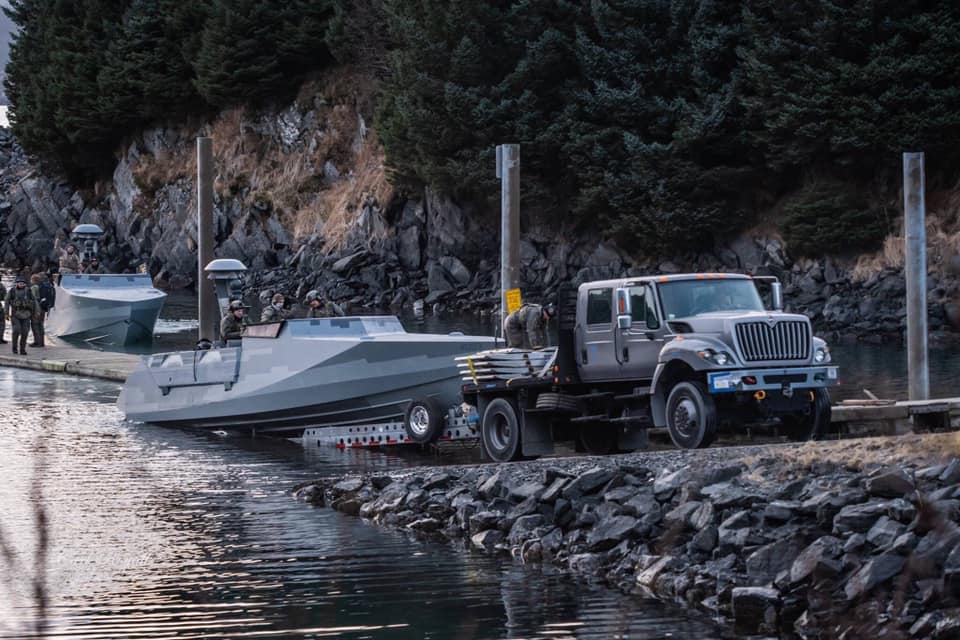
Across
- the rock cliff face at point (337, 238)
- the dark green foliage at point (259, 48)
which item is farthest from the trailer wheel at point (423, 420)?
the dark green foliage at point (259, 48)

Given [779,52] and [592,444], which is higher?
[779,52]

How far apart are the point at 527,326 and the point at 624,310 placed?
273 cm

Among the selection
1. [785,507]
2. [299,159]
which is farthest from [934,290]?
[299,159]

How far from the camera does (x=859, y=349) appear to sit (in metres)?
42.3

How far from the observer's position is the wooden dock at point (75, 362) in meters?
35.6

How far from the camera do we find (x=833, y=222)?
49531mm

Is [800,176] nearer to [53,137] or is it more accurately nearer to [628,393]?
[628,393]

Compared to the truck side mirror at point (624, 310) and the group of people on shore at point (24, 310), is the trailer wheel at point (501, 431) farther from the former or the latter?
the group of people on shore at point (24, 310)

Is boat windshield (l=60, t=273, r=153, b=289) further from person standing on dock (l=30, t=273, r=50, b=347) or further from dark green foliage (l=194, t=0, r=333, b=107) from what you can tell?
dark green foliage (l=194, t=0, r=333, b=107)

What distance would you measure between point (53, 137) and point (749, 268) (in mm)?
57998

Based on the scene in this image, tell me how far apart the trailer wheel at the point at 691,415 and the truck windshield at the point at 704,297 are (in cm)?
126

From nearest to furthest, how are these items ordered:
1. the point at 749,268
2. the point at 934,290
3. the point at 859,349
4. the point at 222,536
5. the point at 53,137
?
the point at 222,536
the point at 859,349
the point at 934,290
the point at 749,268
the point at 53,137

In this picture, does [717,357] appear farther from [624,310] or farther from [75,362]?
[75,362]

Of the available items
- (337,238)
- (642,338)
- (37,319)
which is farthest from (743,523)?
(337,238)
